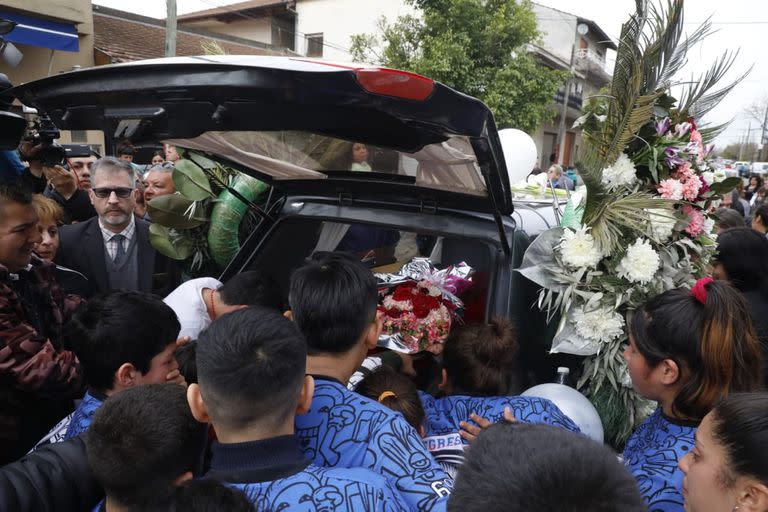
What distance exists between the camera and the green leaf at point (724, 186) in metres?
2.78

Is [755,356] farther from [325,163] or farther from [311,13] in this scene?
[311,13]

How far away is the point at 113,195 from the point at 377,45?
635 inches

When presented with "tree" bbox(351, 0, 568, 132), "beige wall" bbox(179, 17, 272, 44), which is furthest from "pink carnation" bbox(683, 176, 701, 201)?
"beige wall" bbox(179, 17, 272, 44)

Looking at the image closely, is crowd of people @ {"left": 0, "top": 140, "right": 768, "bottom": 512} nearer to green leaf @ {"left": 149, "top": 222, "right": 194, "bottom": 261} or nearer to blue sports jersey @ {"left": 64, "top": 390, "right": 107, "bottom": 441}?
blue sports jersey @ {"left": 64, "top": 390, "right": 107, "bottom": 441}

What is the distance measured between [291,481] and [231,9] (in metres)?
28.8

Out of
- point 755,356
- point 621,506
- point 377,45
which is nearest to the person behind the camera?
point 621,506

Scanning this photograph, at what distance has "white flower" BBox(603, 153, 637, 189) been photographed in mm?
2527

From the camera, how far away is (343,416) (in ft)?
4.54

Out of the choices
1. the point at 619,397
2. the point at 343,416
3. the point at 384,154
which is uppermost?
the point at 384,154

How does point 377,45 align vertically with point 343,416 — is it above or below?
above

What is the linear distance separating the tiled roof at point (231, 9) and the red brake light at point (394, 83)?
26.5 m

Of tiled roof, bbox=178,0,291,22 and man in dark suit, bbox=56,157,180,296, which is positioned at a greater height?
tiled roof, bbox=178,0,291,22

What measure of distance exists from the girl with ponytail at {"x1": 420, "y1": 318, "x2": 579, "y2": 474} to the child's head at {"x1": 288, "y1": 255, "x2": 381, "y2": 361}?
47cm

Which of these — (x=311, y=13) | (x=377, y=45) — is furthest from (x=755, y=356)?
(x=311, y=13)
